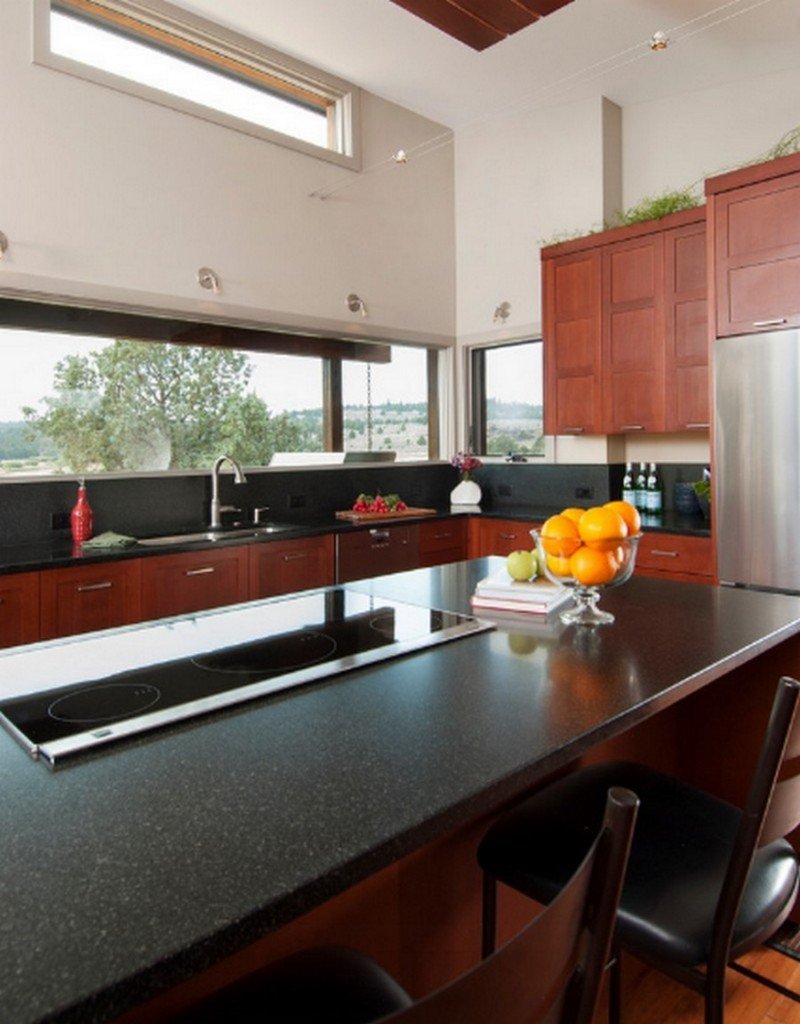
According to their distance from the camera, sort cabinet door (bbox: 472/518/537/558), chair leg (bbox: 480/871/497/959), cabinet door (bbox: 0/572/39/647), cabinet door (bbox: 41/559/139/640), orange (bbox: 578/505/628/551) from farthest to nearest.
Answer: cabinet door (bbox: 472/518/537/558) < cabinet door (bbox: 41/559/139/640) < cabinet door (bbox: 0/572/39/647) < orange (bbox: 578/505/628/551) < chair leg (bbox: 480/871/497/959)

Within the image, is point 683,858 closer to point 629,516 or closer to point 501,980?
point 629,516

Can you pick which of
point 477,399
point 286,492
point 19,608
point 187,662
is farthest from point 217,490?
point 187,662

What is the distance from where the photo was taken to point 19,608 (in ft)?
9.16

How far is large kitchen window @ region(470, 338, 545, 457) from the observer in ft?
16.0

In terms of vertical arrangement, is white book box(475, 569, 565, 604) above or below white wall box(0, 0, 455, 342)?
below

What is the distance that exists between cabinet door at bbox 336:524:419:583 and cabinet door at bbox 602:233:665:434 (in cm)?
128

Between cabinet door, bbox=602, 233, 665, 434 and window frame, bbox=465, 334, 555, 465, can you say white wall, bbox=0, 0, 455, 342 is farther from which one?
cabinet door, bbox=602, 233, 665, 434

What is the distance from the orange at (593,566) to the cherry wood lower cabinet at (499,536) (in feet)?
8.22

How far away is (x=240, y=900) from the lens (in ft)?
2.15

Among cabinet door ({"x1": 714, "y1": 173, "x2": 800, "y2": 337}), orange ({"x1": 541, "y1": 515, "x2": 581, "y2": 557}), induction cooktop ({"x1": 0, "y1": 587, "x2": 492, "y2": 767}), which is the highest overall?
cabinet door ({"x1": 714, "y1": 173, "x2": 800, "y2": 337})

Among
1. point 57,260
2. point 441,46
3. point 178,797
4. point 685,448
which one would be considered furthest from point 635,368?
point 178,797

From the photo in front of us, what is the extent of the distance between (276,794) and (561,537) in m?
0.93

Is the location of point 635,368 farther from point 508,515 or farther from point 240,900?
point 240,900

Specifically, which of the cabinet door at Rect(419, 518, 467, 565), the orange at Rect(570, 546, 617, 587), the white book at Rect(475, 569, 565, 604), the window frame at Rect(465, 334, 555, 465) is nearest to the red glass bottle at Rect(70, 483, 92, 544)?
the cabinet door at Rect(419, 518, 467, 565)
